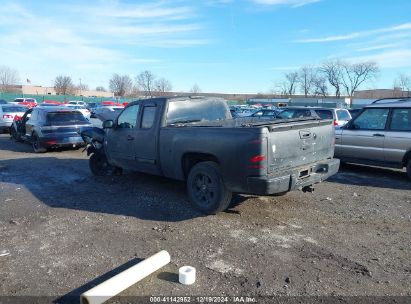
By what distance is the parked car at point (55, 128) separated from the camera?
12156 mm

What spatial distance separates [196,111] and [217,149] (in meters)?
1.80

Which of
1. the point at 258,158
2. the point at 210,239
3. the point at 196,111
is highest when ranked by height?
the point at 196,111

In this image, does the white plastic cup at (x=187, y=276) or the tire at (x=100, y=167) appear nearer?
the white plastic cup at (x=187, y=276)

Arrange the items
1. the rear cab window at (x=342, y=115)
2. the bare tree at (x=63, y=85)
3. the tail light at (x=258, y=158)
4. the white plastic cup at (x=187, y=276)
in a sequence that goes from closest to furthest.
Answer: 1. the white plastic cup at (x=187, y=276)
2. the tail light at (x=258, y=158)
3. the rear cab window at (x=342, y=115)
4. the bare tree at (x=63, y=85)

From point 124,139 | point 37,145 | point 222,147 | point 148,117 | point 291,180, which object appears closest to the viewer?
point 291,180

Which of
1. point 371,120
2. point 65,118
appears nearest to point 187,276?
point 371,120

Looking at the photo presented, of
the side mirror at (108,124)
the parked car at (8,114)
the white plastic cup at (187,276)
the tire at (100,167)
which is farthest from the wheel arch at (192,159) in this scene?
the parked car at (8,114)

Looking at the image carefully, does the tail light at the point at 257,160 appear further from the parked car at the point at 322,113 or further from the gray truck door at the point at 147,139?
the parked car at the point at 322,113

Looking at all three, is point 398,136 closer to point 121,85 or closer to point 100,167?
point 100,167

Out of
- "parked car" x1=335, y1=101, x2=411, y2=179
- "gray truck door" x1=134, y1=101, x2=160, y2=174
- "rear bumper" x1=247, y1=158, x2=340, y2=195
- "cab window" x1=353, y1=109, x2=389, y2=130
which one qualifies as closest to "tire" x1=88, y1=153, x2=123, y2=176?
"gray truck door" x1=134, y1=101, x2=160, y2=174

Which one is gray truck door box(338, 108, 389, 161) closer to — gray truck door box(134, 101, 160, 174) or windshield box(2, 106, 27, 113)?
gray truck door box(134, 101, 160, 174)

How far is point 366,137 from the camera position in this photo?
862cm

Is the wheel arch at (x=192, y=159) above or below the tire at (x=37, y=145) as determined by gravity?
above

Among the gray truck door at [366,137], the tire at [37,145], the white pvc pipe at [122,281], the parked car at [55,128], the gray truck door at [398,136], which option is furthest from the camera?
the tire at [37,145]
